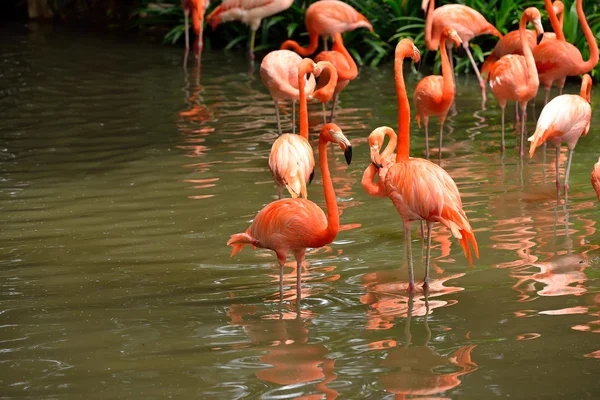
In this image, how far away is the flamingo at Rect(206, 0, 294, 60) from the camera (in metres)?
10.6

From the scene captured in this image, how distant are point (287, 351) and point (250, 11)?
7.63 meters

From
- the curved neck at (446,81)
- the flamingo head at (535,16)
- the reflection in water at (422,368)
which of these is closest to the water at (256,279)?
the reflection in water at (422,368)

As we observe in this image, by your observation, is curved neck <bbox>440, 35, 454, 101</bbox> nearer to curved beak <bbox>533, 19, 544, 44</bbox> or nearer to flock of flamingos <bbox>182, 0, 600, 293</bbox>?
flock of flamingos <bbox>182, 0, 600, 293</bbox>

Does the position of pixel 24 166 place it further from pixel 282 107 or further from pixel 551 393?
pixel 551 393

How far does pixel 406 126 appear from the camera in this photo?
4.80m

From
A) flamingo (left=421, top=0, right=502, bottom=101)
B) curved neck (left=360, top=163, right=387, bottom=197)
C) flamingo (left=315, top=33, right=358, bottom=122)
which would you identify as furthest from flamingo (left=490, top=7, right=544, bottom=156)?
curved neck (left=360, top=163, right=387, bottom=197)

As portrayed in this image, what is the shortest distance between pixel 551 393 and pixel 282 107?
19.6ft

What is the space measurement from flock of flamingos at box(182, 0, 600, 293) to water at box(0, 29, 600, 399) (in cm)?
23

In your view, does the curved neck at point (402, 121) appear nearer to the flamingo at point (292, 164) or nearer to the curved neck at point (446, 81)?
the flamingo at point (292, 164)

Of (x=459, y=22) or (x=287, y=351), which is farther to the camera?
(x=459, y=22)

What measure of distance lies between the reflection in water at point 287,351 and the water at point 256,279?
0.01 meters

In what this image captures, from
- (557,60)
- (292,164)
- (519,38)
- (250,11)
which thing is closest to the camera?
(292,164)

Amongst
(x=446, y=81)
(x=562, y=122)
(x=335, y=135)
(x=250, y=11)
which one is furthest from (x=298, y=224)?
(x=250, y=11)

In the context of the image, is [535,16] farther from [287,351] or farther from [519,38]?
[287,351]
